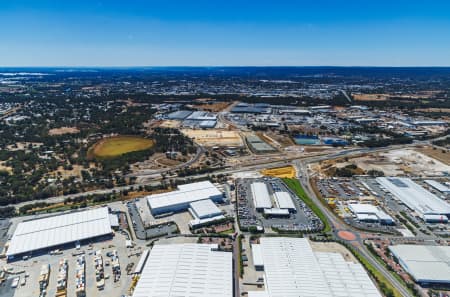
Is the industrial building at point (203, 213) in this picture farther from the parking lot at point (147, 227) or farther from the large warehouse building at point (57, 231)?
the large warehouse building at point (57, 231)

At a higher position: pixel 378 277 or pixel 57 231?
pixel 57 231

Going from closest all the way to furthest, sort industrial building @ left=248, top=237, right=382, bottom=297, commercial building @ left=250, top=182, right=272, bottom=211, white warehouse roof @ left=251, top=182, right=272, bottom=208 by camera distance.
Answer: industrial building @ left=248, top=237, right=382, bottom=297, commercial building @ left=250, top=182, right=272, bottom=211, white warehouse roof @ left=251, top=182, right=272, bottom=208

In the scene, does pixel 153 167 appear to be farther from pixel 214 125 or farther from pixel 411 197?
pixel 411 197

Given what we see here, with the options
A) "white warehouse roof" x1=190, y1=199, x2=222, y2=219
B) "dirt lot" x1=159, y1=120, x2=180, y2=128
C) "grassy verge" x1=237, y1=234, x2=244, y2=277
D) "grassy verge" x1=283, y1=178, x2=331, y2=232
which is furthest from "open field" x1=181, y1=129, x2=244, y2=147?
"grassy verge" x1=237, y1=234, x2=244, y2=277

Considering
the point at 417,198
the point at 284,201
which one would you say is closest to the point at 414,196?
the point at 417,198

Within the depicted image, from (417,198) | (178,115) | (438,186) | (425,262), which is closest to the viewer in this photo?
(425,262)

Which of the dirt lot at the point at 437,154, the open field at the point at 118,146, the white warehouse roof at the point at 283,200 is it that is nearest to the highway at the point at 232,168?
the dirt lot at the point at 437,154

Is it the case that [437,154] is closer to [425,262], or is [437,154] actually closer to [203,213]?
[425,262]

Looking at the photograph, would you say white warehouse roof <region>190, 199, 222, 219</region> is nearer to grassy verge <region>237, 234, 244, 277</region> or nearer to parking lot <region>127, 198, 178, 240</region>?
parking lot <region>127, 198, 178, 240</region>
